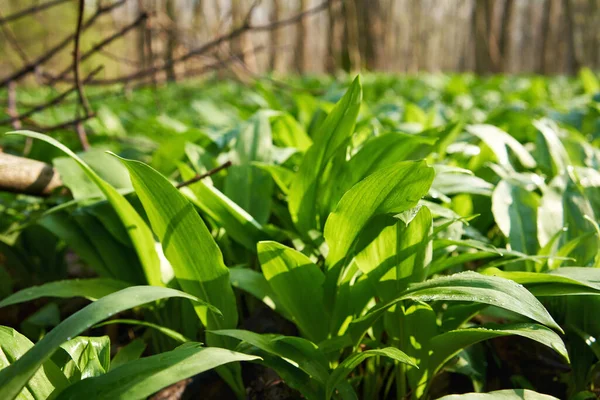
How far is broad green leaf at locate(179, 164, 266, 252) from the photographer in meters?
1.29

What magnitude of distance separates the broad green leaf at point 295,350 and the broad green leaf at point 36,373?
274 millimetres

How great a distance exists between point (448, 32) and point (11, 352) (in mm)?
37716

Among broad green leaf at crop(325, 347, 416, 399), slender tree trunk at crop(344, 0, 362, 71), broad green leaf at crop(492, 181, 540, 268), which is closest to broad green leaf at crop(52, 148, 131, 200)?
broad green leaf at crop(325, 347, 416, 399)

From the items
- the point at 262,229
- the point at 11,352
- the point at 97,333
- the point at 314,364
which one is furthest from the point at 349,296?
the point at 97,333

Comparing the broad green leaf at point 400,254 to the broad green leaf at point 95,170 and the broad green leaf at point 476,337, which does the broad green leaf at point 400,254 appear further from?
the broad green leaf at point 95,170

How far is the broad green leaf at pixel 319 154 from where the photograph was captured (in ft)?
3.95

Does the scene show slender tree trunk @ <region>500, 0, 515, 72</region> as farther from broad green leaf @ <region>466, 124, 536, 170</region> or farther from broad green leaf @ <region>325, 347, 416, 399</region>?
broad green leaf @ <region>325, 347, 416, 399</region>

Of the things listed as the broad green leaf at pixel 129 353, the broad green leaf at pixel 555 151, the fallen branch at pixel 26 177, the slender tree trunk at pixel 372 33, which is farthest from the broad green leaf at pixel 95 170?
the slender tree trunk at pixel 372 33

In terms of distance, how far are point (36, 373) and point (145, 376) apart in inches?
7.7

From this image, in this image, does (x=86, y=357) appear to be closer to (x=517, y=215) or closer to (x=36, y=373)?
(x=36, y=373)

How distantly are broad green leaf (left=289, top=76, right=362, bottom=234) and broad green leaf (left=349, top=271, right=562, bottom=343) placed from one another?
0.42 metres

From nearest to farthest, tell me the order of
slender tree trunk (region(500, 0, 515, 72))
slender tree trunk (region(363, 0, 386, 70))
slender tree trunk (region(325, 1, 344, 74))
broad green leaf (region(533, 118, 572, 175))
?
broad green leaf (region(533, 118, 572, 175)) < slender tree trunk (region(500, 0, 515, 72)) < slender tree trunk (region(363, 0, 386, 70)) < slender tree trunk (region(325, 1, 344, 74))

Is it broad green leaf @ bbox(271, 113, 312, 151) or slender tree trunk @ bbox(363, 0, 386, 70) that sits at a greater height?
slender tree trunk @ bbox(363, 0, 386, 70)

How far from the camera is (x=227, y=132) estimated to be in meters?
2.04
